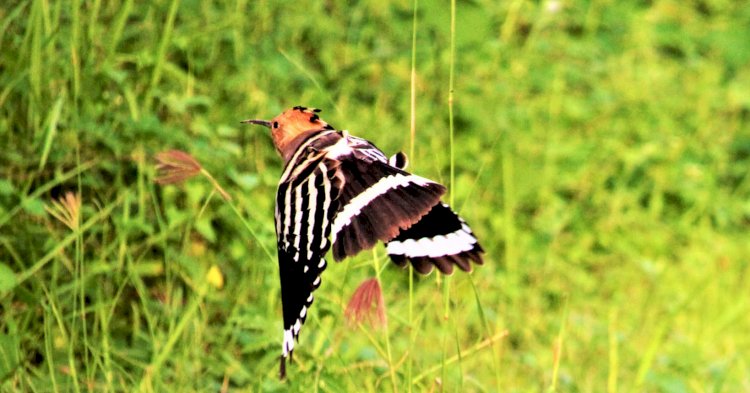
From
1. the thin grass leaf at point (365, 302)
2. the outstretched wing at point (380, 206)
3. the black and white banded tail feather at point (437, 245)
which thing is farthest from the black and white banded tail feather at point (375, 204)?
the thin grass leaf at point (365, 302)

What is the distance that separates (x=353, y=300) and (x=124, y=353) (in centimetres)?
92

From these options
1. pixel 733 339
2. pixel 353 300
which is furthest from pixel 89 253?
pixel 733 339

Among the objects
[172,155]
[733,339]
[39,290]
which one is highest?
[172,155]

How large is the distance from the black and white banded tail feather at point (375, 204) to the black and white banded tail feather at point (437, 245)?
0.12 m

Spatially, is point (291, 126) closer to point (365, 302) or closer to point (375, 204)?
point (375, 204)

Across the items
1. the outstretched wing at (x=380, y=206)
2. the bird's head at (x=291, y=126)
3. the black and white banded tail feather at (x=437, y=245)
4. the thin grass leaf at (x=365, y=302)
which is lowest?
the thin grass leaf at (x=365, y=302)

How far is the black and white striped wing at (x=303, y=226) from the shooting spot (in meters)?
1.58

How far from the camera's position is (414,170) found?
2.79 meters

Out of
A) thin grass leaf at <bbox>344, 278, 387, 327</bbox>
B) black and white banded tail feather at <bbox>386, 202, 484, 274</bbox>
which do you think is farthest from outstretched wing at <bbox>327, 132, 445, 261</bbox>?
thin grass leaf at <bbox>344, 278, 387, 327</bbox>

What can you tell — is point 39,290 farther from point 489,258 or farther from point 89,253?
point 489,258

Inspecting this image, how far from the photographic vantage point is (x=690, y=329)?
3.66 meters

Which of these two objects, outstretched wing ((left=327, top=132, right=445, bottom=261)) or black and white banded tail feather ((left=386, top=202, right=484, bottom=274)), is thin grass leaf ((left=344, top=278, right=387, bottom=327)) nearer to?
black and white banded tail feather ((left=386, top=202, right=484, bottom=274))

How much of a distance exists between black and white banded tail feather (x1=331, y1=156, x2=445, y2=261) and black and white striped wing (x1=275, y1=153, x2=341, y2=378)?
2 centimetres

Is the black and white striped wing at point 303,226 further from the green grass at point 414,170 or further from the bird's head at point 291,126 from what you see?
the green grass at point 414,170
